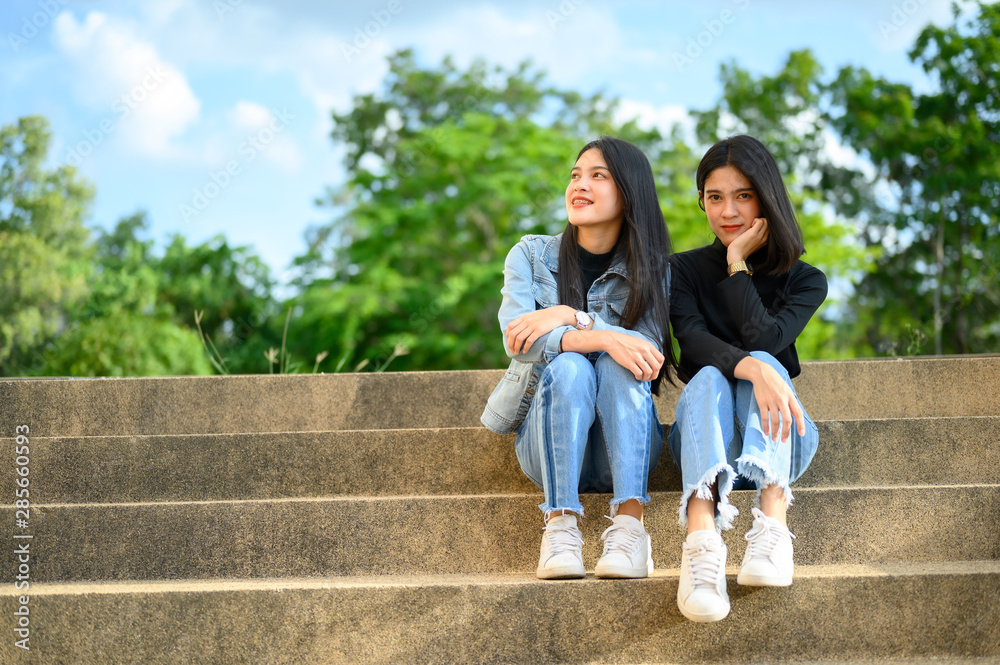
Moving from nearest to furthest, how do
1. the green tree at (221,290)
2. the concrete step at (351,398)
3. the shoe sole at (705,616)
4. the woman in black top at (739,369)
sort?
1. the shoe sole at (705,616)
2. the woman in black top at (739,369)
3. the concrete step at (351,398)
4. the green tree at (221,290)

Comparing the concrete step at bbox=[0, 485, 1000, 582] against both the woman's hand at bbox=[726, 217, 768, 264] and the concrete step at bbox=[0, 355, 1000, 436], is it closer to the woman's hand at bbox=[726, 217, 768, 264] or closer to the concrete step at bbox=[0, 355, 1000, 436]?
the woman's hand at bbox=[726, 217, 768, 264]

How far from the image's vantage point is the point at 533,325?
217cm

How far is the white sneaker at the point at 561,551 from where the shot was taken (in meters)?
1.94

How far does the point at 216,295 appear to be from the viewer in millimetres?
19312

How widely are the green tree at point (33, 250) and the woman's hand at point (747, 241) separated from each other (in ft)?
47.1

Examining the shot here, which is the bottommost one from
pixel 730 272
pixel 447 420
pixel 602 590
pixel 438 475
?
pixel 602 590

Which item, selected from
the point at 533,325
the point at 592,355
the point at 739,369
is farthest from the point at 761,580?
the point at 533,325

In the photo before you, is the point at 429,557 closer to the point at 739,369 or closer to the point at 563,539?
the point at 563,539

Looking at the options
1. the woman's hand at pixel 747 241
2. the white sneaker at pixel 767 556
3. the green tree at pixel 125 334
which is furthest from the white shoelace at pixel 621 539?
the green tree at pixel 125 334

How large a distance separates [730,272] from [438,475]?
42.7 inches

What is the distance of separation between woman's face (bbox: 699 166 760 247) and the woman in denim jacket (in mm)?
175

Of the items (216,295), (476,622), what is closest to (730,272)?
(476,622)

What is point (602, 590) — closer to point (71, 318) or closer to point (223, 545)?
point (223, 545)

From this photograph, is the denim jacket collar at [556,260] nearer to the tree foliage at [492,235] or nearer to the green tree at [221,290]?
the tree foliage at [492,235]
